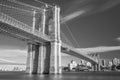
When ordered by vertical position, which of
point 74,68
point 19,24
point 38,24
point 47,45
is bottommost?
point 74,68

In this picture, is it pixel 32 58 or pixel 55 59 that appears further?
pixel 32 58

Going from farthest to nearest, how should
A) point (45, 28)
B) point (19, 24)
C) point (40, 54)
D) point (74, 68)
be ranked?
1. point (74, 68)
2. point (45, 28)
3. point (40, 54)
4. point (19, 24)

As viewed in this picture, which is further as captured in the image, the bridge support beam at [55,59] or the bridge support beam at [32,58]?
the bridge support beam at [32,58]

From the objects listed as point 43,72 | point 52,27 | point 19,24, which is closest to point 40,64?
point 43,72

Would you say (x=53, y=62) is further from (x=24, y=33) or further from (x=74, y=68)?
(x=74, y=68)

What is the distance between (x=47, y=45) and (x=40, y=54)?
2.84m

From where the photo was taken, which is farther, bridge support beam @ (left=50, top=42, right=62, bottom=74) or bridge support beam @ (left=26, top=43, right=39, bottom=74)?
bridge support beam @ (left=26, top=43, right=39, bottom=74)

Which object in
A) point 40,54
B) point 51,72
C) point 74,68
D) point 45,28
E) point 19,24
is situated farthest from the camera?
point 74,68

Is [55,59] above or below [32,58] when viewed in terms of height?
below

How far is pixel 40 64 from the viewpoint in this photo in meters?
43.8

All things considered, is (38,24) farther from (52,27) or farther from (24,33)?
(24,33)

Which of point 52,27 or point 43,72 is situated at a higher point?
point 52,27

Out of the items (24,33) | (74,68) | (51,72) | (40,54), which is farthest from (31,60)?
(74,68)

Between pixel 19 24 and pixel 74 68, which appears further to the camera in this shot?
pixel 74 68
